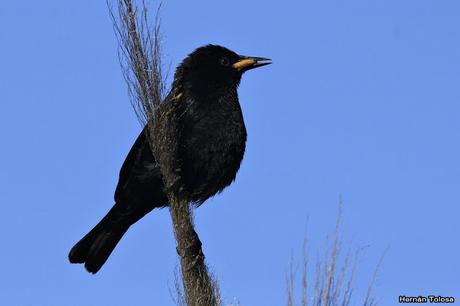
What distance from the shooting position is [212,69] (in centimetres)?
651

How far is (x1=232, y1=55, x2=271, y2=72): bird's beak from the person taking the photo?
22.1 feet

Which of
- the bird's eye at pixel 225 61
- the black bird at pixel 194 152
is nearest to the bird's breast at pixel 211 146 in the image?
the black bird at pixel 194 152

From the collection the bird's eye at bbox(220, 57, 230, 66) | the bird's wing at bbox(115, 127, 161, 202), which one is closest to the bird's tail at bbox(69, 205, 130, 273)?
the bird's wing at bbox(115, 127, 161, 202)

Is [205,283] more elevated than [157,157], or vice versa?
[157,157]

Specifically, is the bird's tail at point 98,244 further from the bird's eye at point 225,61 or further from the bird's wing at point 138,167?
the bird's eye at point 225,61

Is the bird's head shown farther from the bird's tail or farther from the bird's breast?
the bird's tail

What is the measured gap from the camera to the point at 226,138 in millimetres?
6109

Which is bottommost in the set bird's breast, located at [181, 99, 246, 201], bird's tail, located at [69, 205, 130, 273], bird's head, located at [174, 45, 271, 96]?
bird's tail, located at [69, 205, 130, 273]

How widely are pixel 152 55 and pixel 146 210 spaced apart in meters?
2.35

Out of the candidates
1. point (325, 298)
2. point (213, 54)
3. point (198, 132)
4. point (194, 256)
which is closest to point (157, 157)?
point (194, 256)

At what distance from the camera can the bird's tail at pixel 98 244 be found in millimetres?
6457

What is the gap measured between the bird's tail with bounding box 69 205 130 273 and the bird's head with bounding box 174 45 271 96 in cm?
115

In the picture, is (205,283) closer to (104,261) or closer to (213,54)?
(104,261)

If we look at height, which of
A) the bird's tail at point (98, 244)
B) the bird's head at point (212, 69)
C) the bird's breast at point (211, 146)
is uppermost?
the bird's head at point (212, 69)
